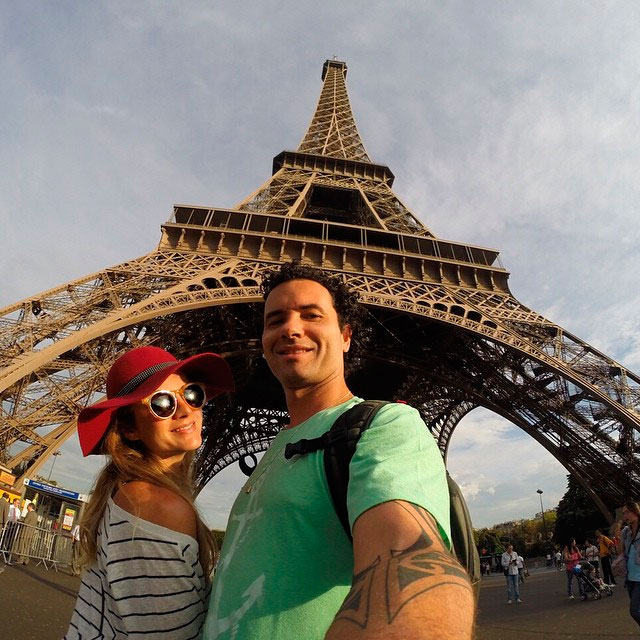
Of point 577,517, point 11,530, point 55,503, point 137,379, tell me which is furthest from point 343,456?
point 577,517

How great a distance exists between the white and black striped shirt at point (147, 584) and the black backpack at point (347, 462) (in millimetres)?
490

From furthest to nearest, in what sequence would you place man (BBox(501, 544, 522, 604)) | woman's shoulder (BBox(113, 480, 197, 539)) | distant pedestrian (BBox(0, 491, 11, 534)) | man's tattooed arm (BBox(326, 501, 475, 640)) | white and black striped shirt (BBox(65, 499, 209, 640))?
distant pedestrian (BBox(0, 491, 11, 534)), man (BBox(501, 544, 522, 604)), woman's shoulder (BBox(113, 480, 197, 539)), white and black striped shirt (BBox(65, 499, 209, 640)), man's tattooed arm (BBox(326, 501, 475, 640))

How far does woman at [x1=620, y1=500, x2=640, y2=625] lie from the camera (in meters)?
4.61

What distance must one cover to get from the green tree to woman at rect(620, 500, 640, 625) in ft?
110

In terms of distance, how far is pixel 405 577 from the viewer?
30.7 inches

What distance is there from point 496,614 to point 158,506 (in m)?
9.28

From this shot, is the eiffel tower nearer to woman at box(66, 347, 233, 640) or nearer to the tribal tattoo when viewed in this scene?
woman at box(66, 347, 233, 640)

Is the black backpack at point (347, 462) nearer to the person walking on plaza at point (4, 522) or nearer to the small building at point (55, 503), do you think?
the person walking on plaza at point (4, 522)

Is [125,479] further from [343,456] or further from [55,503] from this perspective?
[55,503]

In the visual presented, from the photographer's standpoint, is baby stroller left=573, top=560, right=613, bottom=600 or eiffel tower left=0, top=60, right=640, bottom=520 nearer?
baby stroller left=573, top=560, right=613, bottom=600

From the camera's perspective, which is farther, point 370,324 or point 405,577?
point 370,324

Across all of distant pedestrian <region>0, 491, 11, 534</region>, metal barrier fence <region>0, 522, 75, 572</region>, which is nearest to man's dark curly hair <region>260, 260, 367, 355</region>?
distant pedestrian <region>0, 491, 11, 534</region>

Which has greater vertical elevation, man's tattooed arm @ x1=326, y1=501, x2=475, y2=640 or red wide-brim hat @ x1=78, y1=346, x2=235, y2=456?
red wide-brim hat @ x1=78, y1=346, x2=235, y2=456

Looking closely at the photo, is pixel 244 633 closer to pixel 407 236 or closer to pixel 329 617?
pixel 329 617
